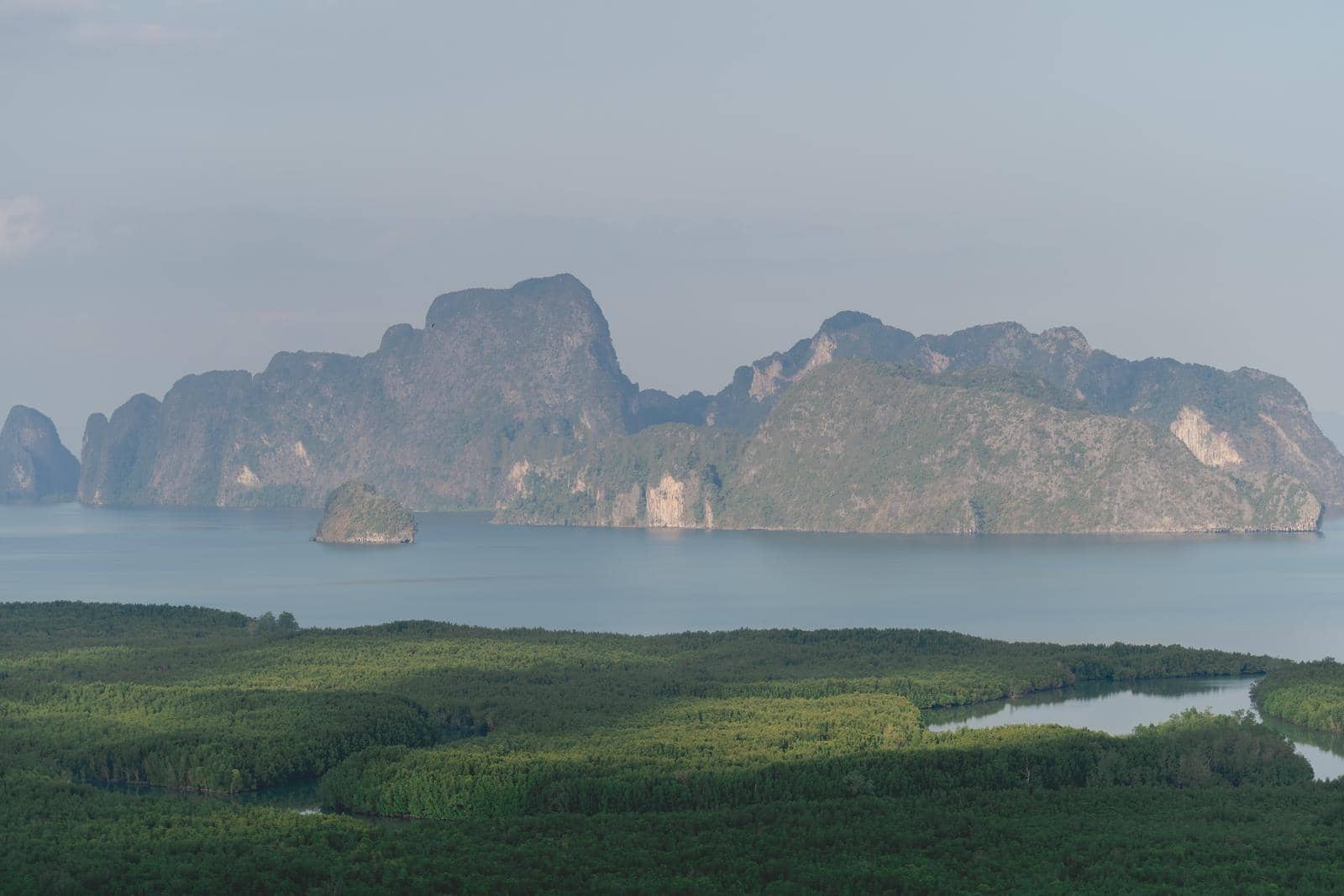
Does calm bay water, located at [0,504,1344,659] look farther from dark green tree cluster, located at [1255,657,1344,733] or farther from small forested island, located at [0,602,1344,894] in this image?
small forested island, located at [0,602,1344,894]

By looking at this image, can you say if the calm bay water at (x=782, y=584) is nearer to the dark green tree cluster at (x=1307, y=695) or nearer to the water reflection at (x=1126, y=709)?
the dark green tree cluster at (x=1307, y=695)

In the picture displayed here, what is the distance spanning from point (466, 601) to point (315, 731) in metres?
65.3

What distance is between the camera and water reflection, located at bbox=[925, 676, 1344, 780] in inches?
2761

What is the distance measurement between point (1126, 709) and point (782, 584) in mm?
66211

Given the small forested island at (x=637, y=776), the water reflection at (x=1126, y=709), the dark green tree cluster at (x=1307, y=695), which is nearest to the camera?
the small forested island at (x=637, y=776)

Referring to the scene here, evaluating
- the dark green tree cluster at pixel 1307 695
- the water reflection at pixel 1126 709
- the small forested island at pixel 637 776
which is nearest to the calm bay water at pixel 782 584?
the dark green tree cluster at pixel 1307 695

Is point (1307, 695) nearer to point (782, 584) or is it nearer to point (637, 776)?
point (637, 776)

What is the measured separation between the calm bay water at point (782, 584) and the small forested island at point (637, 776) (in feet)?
70.7

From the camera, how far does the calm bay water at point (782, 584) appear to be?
377ft

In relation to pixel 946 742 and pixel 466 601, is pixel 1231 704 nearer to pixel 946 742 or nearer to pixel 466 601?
pixel 946 742

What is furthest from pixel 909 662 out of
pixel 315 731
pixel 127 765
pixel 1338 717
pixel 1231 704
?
pixel 127 765

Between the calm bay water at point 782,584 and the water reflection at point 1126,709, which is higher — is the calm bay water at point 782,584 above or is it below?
above

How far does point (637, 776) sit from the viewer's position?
190 feet

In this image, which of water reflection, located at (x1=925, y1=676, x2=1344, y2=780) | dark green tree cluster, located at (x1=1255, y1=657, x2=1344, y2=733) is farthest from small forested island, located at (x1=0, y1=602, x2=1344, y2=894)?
water reflection, located at (x1=925, y1=676, x2=1344, y2=780)
